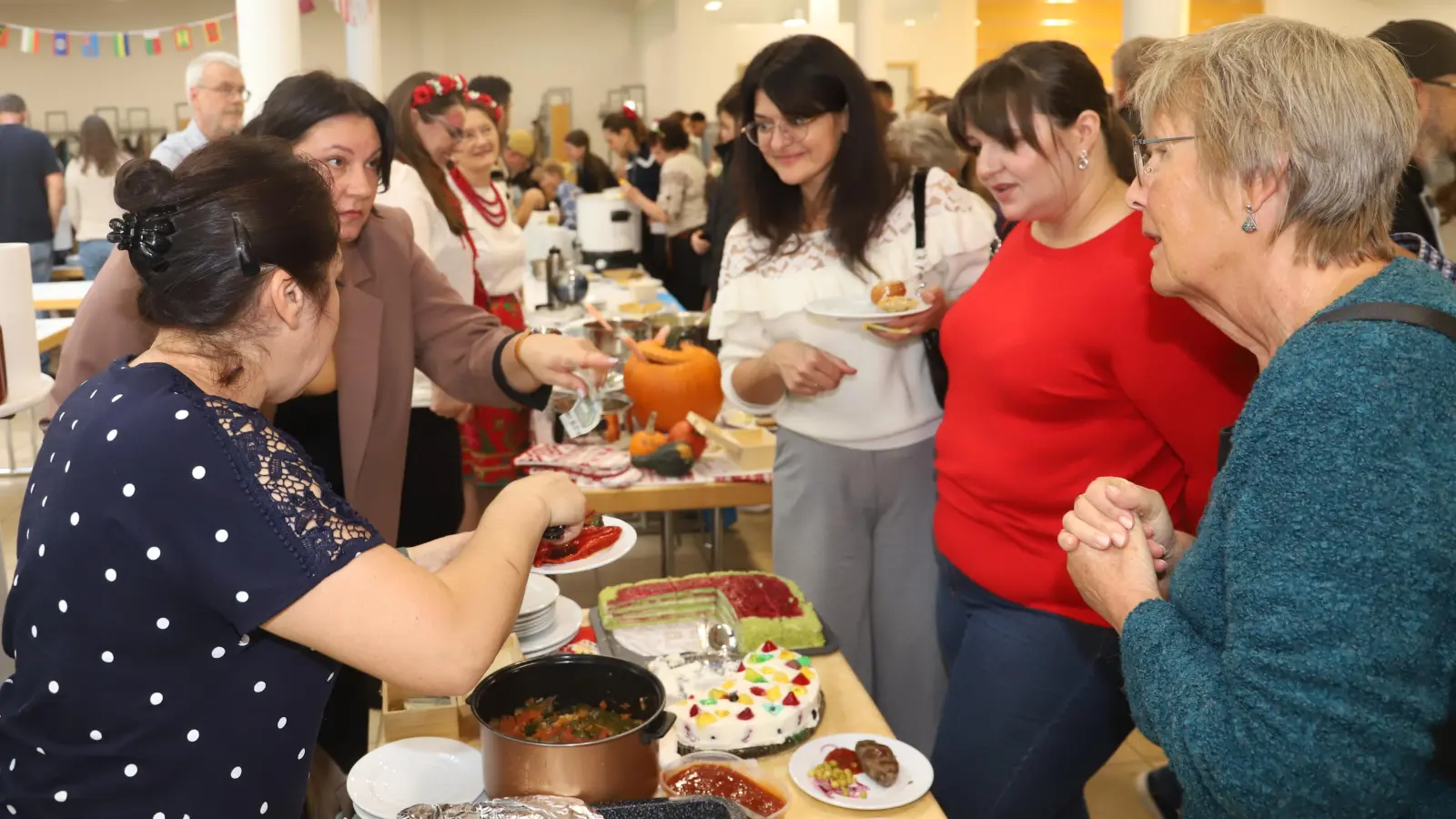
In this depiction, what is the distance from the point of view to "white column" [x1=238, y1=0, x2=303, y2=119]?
4.92m

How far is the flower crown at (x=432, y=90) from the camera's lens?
389 cm

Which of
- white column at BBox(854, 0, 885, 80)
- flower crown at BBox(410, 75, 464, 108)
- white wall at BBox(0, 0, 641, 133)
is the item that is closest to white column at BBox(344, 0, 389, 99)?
flower crown at BBox(410, 75, 464, 108)

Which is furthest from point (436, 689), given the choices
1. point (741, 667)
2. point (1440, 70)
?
point (1440, 70)

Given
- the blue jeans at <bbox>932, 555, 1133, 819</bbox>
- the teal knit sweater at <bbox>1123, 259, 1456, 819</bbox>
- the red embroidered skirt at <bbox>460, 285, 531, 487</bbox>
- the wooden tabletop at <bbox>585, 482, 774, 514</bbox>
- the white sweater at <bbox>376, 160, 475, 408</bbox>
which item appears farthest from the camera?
the red embroidered skirt at <bbox>460, 285, 531, 487</bbox>

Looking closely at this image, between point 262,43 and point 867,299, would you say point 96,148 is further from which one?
point 867,299

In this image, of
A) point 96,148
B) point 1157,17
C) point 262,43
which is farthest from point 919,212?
point 96,148

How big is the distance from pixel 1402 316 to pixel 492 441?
137 inches

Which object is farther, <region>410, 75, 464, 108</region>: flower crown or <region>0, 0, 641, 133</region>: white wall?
<region>0, 0, 641, 133</region>: white wall

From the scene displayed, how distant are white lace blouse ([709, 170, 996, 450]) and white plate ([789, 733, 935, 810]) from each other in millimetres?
1027

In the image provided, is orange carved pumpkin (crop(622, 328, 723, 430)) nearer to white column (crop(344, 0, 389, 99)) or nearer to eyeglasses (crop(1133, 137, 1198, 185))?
eyeglasses (crop(1133, 137, 1198, 185))

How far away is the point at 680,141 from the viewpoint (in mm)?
8219

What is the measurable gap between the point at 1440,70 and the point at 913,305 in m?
1.59

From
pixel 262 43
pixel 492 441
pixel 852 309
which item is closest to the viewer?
pixel 852 309

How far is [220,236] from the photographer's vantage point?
1.27m
